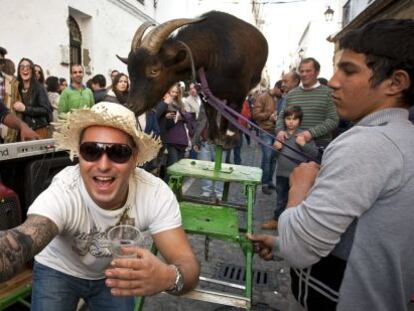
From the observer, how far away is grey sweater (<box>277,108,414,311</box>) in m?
1.33

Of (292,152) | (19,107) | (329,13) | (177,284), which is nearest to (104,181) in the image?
(177,284)

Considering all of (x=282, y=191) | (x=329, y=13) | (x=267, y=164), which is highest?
(x=329, y=13)

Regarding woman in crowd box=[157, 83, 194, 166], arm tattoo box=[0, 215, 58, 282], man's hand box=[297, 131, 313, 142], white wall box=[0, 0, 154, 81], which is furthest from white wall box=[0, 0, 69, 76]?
arm tattoo box=[0, 215, 58, 282]

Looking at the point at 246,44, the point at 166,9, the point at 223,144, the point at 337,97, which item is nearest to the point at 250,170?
the point at 223,144

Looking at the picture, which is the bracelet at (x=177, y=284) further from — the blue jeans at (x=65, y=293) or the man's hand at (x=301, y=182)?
the blue jeans at (x=65, y=293)

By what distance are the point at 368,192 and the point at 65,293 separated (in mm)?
1658

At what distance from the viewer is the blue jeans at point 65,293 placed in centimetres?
202

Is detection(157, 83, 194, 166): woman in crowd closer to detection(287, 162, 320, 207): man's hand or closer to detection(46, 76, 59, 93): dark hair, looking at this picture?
detection(46, 76, 59, 93): dark hair

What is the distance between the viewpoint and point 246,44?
2906 millimetres

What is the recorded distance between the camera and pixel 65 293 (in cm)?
208

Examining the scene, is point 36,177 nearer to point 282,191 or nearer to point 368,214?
point 368,214

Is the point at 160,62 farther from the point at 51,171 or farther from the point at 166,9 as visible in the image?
the point at 166,9

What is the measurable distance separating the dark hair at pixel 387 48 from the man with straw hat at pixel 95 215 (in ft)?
3.61

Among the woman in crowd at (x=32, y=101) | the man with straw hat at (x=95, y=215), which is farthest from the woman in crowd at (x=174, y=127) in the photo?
the man with straw hat at (x=95, y=215)
